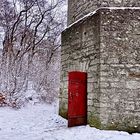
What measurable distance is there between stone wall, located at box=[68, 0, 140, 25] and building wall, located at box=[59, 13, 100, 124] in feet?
1.71

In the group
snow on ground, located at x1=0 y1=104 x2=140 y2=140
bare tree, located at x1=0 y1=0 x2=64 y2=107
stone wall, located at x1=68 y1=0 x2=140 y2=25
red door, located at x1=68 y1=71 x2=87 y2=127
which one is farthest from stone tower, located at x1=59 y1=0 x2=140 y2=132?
bare tree, located at x1=0 y1=0 x2=64 y2=107

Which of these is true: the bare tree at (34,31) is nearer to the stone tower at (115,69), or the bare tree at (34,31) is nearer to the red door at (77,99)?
the red door at (77,99)

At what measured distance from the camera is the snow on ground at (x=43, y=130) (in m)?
6.32

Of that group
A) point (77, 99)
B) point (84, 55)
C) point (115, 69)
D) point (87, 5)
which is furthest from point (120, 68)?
point (87, 5)

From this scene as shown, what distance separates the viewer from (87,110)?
7527mm

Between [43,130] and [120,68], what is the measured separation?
2460 mm

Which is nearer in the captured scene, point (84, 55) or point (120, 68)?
point (120, 68)

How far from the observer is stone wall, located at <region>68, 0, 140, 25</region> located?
7.72 meters

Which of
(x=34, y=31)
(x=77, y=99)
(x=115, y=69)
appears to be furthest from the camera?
(x=34, y=31)

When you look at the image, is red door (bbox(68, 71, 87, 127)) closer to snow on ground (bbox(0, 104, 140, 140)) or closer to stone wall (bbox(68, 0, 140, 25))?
snow on ground (bbox(0, 104, 140, 140))

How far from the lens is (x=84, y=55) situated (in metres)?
7.86

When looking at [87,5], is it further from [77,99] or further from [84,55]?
[77,99]

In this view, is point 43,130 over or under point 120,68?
under

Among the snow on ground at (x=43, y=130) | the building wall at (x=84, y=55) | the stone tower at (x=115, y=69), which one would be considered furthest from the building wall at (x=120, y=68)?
the snow on ground at (x=43, y=130)
